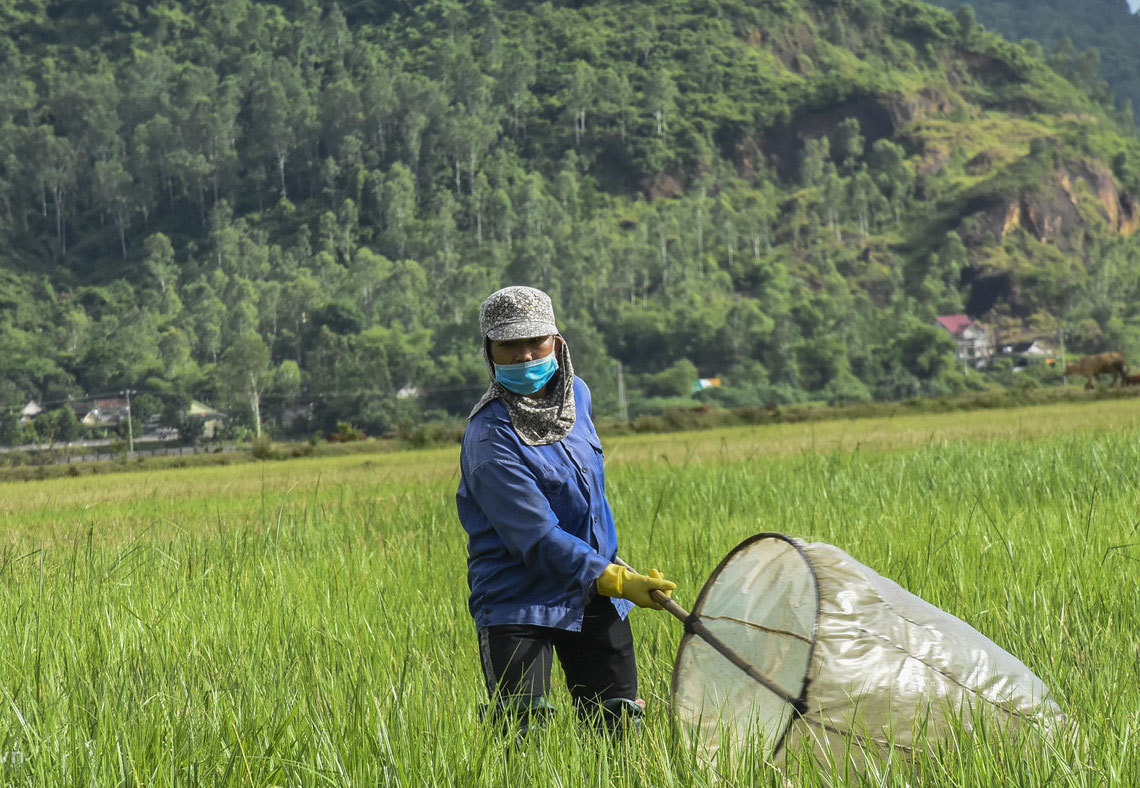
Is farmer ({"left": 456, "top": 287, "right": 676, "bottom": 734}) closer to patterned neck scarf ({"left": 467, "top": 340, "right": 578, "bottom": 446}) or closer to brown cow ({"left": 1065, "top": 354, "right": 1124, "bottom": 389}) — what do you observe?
patterned neck scarf ({"left": 467, "top": 340, "right": 578, "bottom": 446})

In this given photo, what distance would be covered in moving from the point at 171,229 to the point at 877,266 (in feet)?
359

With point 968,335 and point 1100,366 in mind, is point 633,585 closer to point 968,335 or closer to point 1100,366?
point 1100,366

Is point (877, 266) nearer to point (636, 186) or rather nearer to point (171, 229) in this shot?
point (636, 186)

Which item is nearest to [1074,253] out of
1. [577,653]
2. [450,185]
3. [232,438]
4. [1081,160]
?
[1081,160]

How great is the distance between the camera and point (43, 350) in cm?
14500

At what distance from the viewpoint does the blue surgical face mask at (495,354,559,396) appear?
11.0 feet

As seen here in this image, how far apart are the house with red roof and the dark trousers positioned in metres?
136

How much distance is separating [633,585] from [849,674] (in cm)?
60

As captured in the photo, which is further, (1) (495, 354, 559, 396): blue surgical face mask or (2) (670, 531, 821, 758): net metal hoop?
(1) (495, 354, 559, 396): blue surgical face mask

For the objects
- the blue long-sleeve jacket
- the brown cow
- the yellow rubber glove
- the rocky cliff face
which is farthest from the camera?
the rocky cliff face

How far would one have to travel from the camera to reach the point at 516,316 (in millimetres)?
3322

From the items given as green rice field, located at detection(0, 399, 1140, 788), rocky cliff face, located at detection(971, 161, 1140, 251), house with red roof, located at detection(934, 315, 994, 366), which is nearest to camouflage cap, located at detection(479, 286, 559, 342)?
green rice field, located at detection(0, 399, 1140, 788)

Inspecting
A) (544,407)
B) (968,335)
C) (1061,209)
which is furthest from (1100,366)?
(1061,209)

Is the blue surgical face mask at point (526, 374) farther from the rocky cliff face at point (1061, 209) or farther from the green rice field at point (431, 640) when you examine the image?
the rocky cliff face at point (1061, 209)
